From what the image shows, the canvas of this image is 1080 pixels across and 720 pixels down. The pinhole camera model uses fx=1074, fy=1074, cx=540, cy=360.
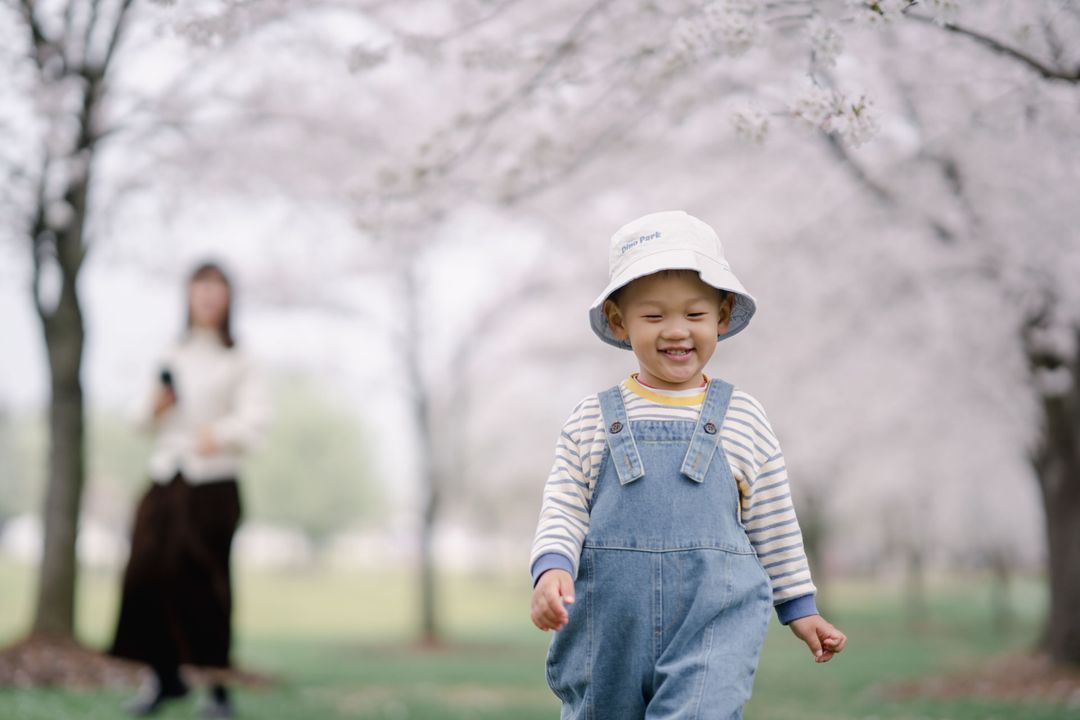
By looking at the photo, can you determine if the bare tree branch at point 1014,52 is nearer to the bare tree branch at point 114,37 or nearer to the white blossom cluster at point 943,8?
the white blossom cluster at point 943,8

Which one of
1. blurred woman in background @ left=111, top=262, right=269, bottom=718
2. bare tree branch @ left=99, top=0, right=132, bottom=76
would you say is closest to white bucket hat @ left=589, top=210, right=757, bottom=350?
blurred woman in background @ left=111, top=262, right=269, bottom=718

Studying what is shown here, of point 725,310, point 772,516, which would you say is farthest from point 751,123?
point 772,516

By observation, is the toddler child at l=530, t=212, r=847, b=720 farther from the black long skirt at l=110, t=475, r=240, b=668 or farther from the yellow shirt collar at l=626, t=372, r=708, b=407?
the black long skirt at l=110, t=475, r=240, b=668

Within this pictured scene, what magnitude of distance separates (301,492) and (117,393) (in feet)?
43.8

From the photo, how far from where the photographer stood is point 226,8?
3850mm

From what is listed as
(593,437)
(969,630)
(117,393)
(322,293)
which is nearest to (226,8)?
(593,437)

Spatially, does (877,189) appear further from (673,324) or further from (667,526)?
(667,526)

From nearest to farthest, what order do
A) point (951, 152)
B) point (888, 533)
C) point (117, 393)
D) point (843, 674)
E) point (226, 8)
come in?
1. point (226, 8)
2. point (951, 152)
3. point (843, 674)
4. point (117, 393)
5. point (888, 533)

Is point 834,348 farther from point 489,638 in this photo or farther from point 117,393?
point 117,393

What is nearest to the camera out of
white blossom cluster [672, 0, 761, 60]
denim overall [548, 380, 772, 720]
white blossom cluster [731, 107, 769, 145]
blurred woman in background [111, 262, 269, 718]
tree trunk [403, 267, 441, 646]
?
denim overall [548, 380, 772, 720]

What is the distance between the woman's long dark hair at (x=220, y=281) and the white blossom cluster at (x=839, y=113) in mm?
3589

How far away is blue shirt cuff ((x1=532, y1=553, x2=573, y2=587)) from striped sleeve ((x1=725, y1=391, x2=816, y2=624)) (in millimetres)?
483

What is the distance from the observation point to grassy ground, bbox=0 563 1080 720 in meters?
6.76

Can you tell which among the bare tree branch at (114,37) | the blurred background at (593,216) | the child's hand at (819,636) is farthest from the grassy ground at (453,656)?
the bare tree branch at (114,37)
